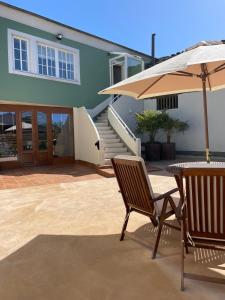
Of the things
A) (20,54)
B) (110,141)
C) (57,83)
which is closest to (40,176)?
(110,141)

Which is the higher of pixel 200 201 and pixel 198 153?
pixel 200 201

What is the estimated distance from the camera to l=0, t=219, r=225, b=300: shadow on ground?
2.69m

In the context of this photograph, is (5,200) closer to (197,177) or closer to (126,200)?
(126,200)

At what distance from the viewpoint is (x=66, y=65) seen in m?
12.9

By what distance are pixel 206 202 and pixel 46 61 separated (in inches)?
439

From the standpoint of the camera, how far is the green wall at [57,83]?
35.0 feet

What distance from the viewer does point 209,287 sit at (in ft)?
8.96

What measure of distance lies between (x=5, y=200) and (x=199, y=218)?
512cm

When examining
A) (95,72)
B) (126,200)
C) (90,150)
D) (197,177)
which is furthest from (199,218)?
(95,72)

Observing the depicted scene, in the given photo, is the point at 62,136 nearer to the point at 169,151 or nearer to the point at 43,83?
the point at 43,83

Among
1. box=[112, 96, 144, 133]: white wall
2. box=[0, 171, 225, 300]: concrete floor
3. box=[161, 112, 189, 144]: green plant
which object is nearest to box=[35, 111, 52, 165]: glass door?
box=[112, 96, 144, 133]: white wall

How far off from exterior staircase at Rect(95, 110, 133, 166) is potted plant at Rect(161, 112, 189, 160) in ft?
7.95

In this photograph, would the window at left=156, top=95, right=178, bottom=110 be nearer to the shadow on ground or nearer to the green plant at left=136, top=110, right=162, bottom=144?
the green plant at left=136, top=110, right=162, bottom=144

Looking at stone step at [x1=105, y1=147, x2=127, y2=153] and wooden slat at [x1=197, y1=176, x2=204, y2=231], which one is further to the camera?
stone step at [x1=105, y1=147, x2=127, y2=153]
